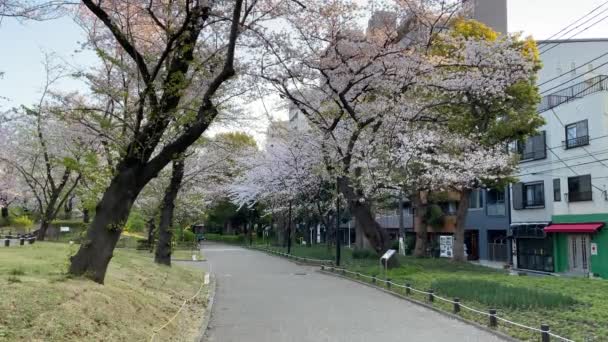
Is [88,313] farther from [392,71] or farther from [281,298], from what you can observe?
[392,71]

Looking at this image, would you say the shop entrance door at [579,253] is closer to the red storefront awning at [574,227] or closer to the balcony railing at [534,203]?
the red storefront awning at [574,227]

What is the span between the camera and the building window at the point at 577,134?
91.8 ft

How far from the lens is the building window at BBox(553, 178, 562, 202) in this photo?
30120 millimetres

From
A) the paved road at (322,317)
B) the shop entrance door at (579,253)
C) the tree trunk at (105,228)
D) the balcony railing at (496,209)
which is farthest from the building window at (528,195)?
the tree trunk at (105,228)

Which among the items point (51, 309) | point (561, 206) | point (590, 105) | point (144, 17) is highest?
point (590, 105)

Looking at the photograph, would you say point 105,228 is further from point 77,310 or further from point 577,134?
point 577,134

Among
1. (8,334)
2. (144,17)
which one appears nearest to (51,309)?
(8,334)

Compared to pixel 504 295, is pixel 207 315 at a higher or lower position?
lower

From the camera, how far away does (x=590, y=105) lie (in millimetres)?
27547

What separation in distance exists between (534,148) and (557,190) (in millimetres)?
3338

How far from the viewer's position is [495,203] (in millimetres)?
37062

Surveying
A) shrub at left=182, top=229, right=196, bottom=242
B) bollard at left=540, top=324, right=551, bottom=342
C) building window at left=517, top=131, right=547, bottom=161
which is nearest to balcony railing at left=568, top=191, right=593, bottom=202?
building window at left=517, top=131, right=547, bottom=161

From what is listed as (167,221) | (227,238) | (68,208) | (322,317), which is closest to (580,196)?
(167,221)

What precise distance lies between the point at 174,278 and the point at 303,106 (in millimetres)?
8395
